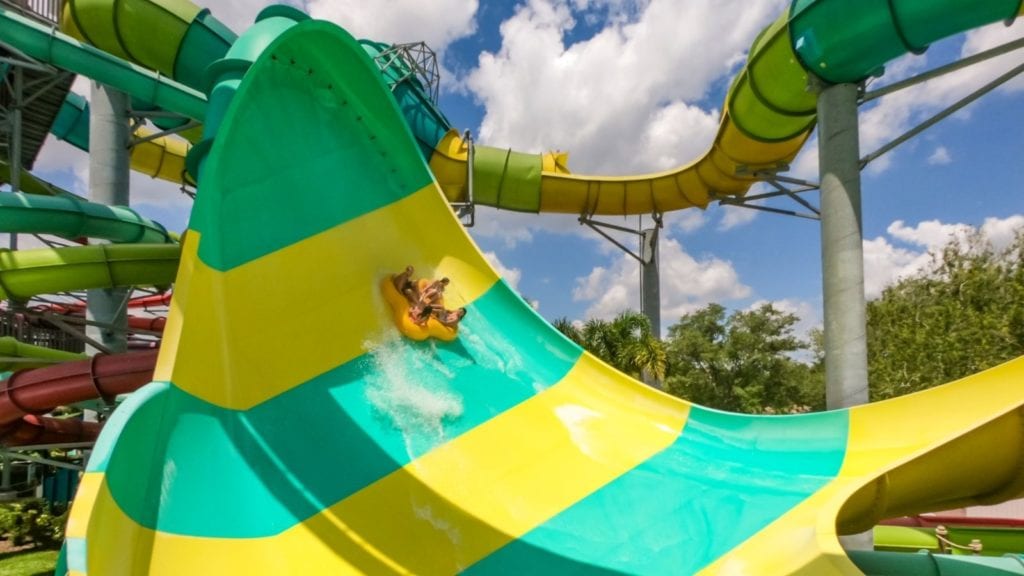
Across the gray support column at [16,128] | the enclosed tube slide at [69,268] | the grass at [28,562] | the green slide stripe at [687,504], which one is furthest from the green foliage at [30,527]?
the green slide stripe at [687,504]

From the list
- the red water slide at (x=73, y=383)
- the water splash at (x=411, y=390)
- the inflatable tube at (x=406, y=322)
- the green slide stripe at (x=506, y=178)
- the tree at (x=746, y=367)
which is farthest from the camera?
the tree at (x=746, y=367)

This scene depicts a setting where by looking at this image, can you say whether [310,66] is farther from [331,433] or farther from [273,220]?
[331,433]

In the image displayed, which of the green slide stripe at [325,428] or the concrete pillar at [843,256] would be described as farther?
the concrete pillar at [843,256]

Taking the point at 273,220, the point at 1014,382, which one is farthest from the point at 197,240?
the point at 1014,382

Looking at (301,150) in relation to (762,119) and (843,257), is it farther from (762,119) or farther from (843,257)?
(762,119)

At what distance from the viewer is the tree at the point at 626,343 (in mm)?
11828

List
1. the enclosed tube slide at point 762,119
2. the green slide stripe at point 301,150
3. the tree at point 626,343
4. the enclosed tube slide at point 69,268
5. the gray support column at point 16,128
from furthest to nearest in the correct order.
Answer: the tree at point 626,343, the gray support column at point 16,128, the enclosed tube slide at point 69,268, the enclosed tube slide at point 762,119, the green slide stripe at point 301,150

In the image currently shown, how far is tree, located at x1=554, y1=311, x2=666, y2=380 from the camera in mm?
11828

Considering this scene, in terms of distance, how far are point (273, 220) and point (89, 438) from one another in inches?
225

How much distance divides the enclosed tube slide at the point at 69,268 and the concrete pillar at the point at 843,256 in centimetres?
628

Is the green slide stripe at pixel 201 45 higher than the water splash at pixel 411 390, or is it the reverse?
the green slide stripe at pixel 201 45

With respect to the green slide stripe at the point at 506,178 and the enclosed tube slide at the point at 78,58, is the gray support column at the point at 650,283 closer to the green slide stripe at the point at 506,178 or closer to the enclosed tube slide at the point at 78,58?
the green slide stripe at the point at 506,178

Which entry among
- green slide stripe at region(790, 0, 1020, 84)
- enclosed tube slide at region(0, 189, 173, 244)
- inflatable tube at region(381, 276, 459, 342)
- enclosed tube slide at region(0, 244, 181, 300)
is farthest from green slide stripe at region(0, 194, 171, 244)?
green slide stripe at region(790, 0, 1020, 84)

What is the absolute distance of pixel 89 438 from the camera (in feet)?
23.1
